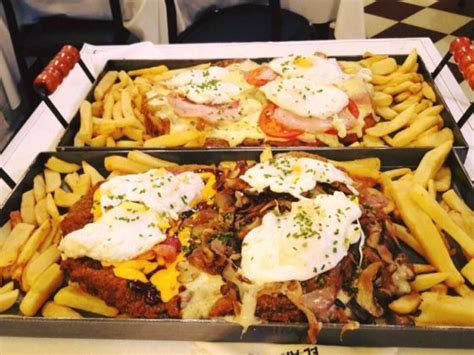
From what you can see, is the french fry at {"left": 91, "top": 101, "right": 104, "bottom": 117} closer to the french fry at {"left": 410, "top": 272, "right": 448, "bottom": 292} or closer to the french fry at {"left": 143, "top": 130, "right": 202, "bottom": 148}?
the french fry at {"left": 143, "top": 130, "right": 202, "bottom": 148}

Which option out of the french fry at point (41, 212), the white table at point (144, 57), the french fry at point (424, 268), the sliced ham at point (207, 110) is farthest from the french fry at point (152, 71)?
the french fry at point (424, 268)

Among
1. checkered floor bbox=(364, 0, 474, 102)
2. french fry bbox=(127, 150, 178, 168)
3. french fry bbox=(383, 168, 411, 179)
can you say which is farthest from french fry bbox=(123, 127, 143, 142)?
checkered floor bbox=(364, 0, 474, 102)

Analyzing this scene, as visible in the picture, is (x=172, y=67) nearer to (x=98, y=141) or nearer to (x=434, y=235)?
(x=98, y=141)

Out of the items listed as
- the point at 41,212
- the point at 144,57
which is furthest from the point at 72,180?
the point at 144,57

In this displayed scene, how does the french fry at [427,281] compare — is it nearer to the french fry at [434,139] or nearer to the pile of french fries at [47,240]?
the french fry at [434,139]

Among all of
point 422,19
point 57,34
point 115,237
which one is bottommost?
point 422,19

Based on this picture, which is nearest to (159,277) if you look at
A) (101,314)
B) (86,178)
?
(101,314)

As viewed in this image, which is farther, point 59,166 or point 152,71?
point 152,71
